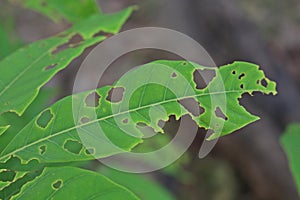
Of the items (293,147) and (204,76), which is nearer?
(204,76)


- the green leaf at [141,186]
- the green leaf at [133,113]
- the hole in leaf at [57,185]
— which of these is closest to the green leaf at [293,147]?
the green leaf at [133,113]

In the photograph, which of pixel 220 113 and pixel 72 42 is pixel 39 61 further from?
pixel 220 113

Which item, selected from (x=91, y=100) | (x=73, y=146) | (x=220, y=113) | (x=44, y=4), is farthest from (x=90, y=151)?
(x=44, y=4)

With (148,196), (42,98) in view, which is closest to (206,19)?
(148,196)

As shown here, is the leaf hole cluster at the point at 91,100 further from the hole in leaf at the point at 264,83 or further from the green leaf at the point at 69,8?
the green leaf at the point at 69,8

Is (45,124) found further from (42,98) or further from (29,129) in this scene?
(42,98)

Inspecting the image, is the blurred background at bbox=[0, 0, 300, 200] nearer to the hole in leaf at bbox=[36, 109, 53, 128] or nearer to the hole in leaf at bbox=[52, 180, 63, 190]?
the hole in leaf at bbox=[36, 109, 53, 128]
